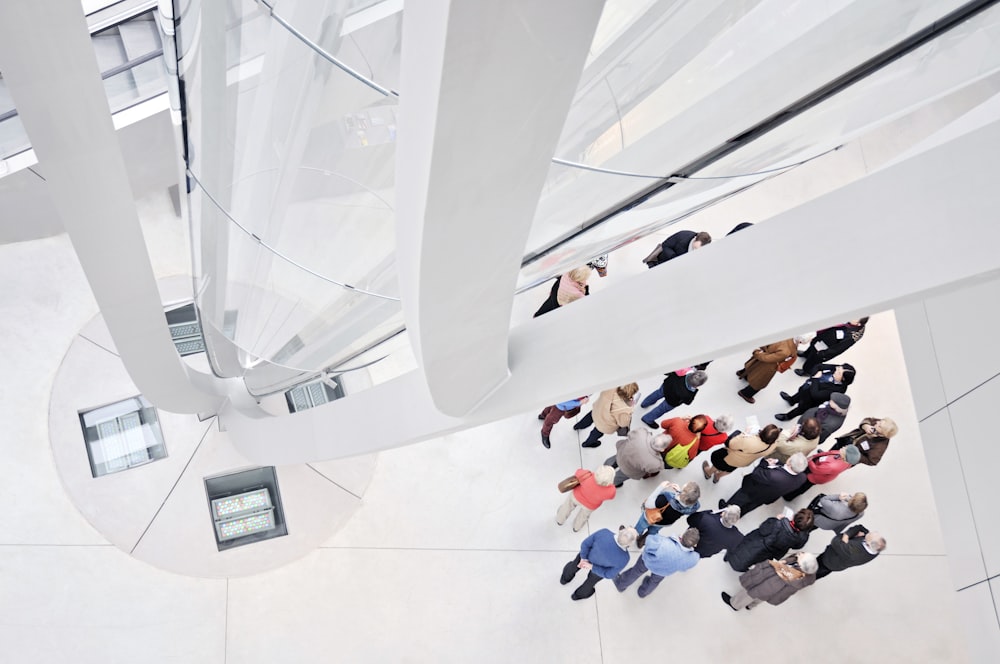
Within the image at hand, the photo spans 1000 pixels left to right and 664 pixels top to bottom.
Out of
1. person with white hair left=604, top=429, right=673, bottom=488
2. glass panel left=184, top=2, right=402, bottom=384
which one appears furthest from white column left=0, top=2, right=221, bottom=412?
person with white hair left=604, top=429, right=673, bottom=488

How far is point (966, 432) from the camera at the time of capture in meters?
5.29

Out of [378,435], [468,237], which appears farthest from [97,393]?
[468,237]

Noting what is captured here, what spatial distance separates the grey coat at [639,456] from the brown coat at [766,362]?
1.42m

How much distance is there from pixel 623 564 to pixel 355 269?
4.41 meters

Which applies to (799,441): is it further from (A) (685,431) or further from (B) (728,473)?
(A) (685,431)

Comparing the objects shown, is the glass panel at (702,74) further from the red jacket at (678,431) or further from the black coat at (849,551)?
the black coat at (849,551)

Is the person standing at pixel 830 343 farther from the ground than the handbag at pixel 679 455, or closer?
farther from the ground

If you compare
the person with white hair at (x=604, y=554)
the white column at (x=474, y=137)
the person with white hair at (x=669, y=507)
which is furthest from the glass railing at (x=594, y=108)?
the person with white hair at (x=669, y=507)

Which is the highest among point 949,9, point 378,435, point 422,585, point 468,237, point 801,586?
point 949,9

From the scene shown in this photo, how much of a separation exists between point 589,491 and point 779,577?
1758mm

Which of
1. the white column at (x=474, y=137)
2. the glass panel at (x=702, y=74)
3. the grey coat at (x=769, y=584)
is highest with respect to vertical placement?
the glass panel at (x=702, y=74)

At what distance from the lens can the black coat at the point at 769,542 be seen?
644 cm

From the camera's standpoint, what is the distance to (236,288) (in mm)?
3066

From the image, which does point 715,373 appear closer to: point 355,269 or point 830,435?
point 830,435
